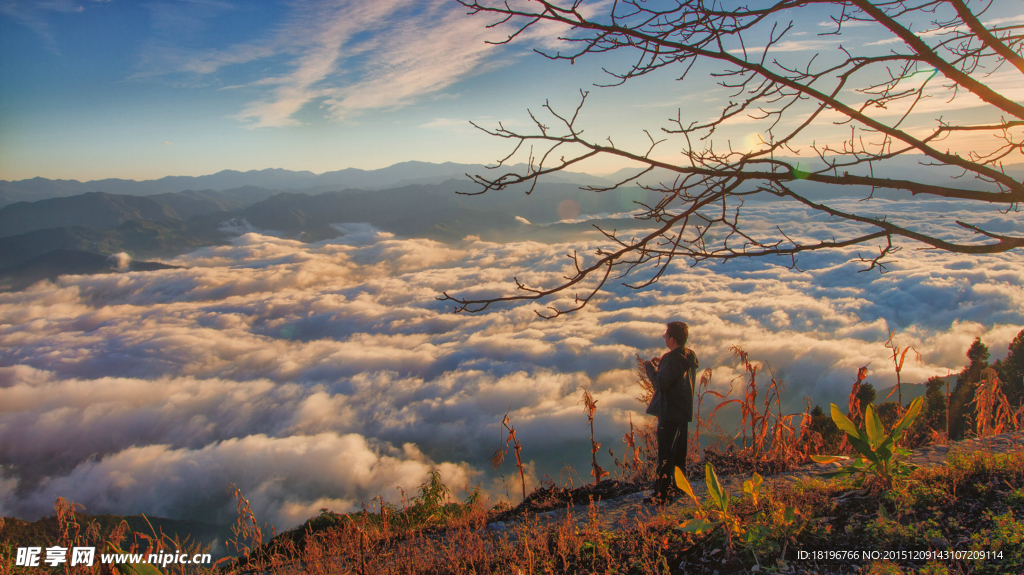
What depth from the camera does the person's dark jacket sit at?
4.68 metres

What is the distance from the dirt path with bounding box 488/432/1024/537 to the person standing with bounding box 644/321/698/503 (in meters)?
0.29

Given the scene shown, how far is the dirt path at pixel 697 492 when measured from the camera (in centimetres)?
444

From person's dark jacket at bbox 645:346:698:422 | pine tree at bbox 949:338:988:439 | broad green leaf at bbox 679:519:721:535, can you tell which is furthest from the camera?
pine tree at bbox 949:338:988:439

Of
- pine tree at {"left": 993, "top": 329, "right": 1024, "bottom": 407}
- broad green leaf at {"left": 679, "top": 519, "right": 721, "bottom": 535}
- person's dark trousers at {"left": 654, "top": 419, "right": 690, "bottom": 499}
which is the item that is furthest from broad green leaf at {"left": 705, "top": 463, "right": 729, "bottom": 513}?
pine tree at {"left": 993, "top": 329, "right": 1024, "bottom": 407}

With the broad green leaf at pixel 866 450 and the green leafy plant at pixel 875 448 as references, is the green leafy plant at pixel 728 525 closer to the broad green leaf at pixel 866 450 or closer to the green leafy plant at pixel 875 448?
the green leafy plant at pixel 875 448

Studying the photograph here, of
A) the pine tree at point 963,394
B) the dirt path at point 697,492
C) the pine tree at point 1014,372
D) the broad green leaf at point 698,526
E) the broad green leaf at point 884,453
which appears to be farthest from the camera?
the pine tree at point 1014,372

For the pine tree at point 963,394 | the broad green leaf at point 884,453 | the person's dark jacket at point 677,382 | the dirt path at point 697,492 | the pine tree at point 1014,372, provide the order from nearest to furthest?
the broad green leaf at point 884,453, the dirt path at point 697,492, the person's dark jacket at point 677,382, the pine tree at point 963,394, the pine tree at point 1014,372

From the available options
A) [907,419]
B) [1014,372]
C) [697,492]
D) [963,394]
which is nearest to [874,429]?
[907,419]

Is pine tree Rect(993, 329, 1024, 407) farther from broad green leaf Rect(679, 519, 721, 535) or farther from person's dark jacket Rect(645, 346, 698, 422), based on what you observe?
broad green leaf Rect(679, 519, 721, 535)

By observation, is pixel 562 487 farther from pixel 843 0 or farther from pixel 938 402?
pixel 938 402

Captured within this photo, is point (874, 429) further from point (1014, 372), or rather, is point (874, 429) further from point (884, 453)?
point (1014, 372)

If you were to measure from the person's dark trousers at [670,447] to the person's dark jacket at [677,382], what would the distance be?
102 millimetres

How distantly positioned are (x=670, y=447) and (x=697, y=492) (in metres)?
0.64

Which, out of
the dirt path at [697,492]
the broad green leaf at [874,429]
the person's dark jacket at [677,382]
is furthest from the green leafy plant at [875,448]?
the person's dark jacket at [677,382]
